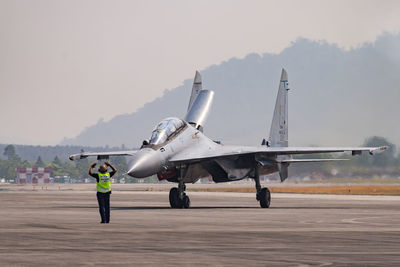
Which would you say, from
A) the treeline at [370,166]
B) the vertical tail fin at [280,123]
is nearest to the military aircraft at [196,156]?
the vertical tail fin at [280,123]

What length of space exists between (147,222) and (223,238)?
303 inches

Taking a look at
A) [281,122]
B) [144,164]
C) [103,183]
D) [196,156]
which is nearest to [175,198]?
[196,156]

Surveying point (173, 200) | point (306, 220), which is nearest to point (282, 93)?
point (173, 200)

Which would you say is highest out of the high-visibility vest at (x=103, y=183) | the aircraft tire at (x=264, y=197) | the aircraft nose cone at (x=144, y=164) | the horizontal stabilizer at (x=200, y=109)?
the horizontal stabilizer at (x=200, y=109)

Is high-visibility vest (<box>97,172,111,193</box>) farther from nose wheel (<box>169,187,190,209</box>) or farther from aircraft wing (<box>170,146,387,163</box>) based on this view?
nose wheel (<box>169,187,190,209</box>)

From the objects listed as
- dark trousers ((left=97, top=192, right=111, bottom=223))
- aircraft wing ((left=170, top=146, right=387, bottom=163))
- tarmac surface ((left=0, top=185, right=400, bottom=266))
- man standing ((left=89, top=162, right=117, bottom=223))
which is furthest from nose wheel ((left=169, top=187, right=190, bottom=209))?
dark trousers ((left=97, top=192, right=111, bottom=223))

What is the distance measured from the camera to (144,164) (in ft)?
127

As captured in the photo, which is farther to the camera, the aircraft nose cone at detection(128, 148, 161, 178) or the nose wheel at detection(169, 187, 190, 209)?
the nose wheel at detection(169, 187, 190, 209)

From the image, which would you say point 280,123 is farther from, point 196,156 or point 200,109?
point 196,156

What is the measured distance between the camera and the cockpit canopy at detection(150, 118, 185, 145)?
41031mm

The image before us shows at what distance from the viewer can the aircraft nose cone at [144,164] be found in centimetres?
3844

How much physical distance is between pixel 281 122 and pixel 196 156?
43.8 ft

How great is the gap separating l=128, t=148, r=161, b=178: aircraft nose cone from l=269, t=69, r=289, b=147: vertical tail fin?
15.5 meters

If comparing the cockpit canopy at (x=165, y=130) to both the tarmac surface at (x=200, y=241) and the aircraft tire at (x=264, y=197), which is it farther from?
the tarmac surface at (x=200, y=241)
